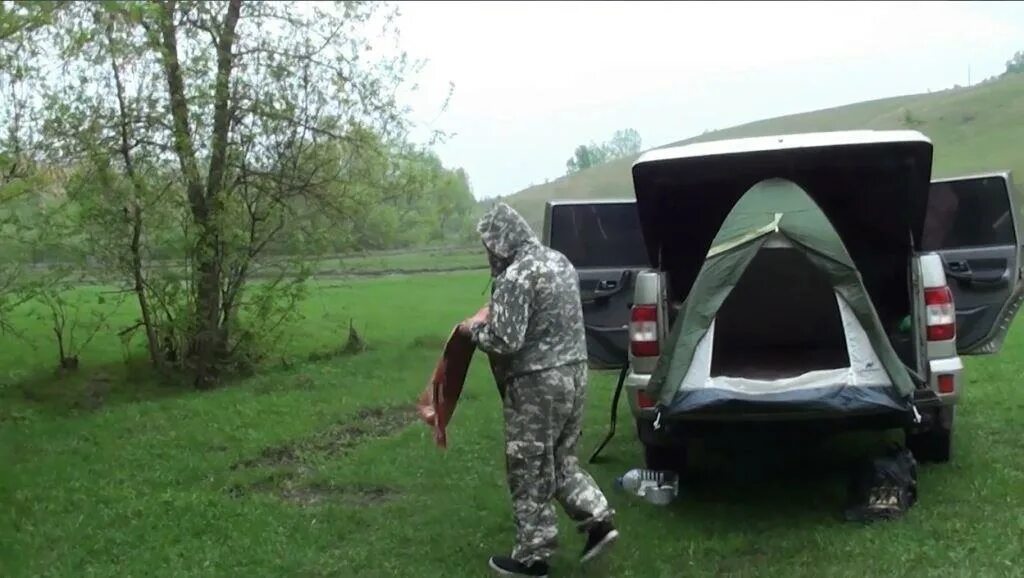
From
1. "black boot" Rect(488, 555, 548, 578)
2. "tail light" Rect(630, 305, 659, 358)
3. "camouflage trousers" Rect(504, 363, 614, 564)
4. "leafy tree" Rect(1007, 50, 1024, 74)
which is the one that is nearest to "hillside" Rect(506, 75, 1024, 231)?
"leafy tree" Rect(1007, 50, 1024, 74)

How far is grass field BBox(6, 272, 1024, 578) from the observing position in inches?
232

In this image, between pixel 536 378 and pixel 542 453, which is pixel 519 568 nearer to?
pixel 542 453

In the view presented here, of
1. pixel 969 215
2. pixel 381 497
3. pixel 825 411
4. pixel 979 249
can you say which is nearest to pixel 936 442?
pixel 979 249

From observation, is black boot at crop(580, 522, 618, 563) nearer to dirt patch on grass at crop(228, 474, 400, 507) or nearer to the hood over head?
the hood over head

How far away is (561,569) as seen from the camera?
582cm

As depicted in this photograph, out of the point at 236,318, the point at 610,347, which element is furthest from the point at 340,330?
the point at 610,347

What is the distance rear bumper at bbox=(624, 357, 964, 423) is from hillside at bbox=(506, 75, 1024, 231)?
18.6ft

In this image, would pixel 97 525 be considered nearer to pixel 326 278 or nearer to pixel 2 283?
pixel 2 283

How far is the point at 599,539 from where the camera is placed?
576 cm

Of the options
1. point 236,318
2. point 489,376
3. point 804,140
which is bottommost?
point 489,376

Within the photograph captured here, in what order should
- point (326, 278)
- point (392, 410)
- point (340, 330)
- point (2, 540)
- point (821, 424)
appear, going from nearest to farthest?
1. point (821, 424)
2. point (2, 540)
3. point (392, 410)
4. point (326, 278)
5. point (340, 330)

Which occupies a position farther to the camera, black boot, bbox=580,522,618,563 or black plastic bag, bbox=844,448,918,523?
black plastic bag, bbox=844,448,918,523

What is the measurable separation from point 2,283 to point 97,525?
17.6 ft

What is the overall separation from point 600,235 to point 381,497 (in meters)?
2.80
